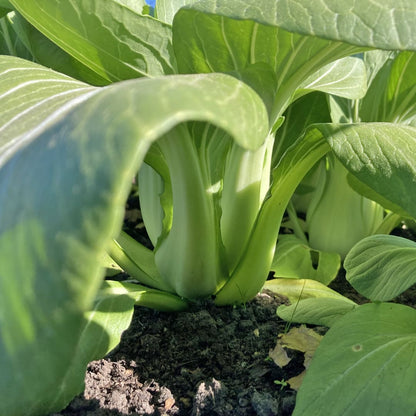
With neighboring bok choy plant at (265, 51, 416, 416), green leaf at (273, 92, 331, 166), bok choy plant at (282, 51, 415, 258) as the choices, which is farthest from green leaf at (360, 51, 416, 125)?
neighboring bok choy plant at (265, 51, 416, 416)

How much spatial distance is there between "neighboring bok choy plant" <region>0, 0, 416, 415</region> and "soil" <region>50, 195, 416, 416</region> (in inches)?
2.2

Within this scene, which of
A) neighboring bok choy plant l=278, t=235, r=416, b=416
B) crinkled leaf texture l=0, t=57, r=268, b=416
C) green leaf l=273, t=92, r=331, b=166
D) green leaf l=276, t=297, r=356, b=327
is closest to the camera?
crinkled leaf texture l=0, t=57, r=268, b=416

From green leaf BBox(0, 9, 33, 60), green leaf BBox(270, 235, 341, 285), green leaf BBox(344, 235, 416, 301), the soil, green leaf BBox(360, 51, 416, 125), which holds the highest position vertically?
green leaf BBox(0, 9, 33, 60)

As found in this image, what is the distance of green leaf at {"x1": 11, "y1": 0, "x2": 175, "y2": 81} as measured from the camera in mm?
895

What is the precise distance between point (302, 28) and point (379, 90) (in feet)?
2.73

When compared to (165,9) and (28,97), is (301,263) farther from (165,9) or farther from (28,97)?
(28,97)

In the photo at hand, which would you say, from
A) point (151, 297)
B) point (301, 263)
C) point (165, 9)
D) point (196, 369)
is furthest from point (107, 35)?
point (301, 263)

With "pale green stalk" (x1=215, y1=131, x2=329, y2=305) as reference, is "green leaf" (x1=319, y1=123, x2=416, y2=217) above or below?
above

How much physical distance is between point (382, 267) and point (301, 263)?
0.42 meters

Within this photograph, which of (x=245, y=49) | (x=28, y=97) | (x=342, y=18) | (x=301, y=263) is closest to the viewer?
(x=342, y=18)

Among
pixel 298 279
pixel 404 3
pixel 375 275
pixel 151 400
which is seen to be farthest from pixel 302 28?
pixel 298 279

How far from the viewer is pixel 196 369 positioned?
95 centimetres

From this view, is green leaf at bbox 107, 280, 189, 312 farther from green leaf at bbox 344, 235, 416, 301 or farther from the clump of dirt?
green leaf at bbox 344, 235, 416, 301

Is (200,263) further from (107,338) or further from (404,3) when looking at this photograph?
(404,3)
